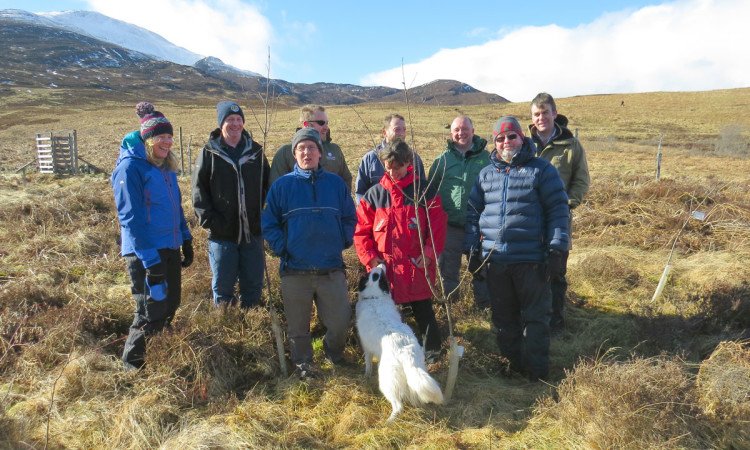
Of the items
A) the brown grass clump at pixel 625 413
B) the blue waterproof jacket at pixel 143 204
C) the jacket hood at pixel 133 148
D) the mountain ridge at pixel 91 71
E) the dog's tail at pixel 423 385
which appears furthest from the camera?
the mountain ridge at pixel 91 71

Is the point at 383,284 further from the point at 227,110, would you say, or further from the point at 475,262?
the point at 227,110

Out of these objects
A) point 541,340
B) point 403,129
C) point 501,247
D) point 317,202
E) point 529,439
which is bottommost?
point 529,439

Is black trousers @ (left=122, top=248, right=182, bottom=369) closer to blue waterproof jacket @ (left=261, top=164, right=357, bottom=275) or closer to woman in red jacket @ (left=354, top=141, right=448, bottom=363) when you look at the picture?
blue waterproof jacket @ (left=261, top=164, right=357, bottom=275)

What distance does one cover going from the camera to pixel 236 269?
13.9 feet

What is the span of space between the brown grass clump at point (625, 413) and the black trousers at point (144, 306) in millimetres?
3080

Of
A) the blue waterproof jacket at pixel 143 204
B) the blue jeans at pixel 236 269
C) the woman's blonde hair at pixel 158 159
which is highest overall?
the woman's blonde hair at pixel 158 159

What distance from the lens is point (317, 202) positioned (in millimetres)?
3680

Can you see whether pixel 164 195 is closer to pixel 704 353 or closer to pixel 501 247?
pixel 501 247


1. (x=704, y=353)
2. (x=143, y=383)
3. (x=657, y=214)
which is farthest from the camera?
(x=657, y=214)

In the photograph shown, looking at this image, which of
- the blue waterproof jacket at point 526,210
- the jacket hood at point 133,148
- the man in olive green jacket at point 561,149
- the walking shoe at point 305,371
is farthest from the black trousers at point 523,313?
the jacket hood at point 133,148

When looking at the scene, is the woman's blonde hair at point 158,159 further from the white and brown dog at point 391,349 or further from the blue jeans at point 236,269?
the white and brown dog at point 391,349

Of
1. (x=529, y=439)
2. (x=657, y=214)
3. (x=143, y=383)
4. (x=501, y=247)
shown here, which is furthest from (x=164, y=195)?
(x=657, y=214)

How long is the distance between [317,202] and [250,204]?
34.1 inches

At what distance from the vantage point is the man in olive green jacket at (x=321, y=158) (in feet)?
14.7
